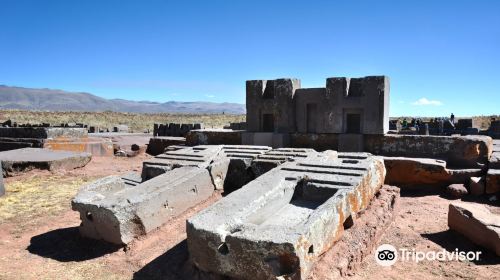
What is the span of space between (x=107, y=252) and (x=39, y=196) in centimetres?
342

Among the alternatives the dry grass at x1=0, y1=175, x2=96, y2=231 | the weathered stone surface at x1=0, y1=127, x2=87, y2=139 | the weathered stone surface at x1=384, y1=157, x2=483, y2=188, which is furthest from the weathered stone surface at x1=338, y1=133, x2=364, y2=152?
the weathered stone surface at x1=0, y1=127, x2=87, y2=139

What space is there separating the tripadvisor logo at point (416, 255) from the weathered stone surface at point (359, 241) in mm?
140

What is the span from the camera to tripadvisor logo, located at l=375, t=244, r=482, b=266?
403cm

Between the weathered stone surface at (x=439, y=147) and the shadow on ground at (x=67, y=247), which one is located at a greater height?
the weathered stone surface at (x=439, y=147)

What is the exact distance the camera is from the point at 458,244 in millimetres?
4305

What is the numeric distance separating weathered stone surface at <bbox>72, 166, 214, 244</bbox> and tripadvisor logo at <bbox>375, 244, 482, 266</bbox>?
2.72m

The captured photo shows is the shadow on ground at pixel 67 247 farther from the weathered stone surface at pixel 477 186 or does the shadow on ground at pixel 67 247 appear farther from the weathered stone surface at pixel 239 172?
the weathered stone surface at pixel 477 186

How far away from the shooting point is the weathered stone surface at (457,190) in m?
5.75

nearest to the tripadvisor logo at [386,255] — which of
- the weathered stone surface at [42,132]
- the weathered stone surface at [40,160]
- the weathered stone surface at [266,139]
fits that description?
the weathered stone surface at [266,139]

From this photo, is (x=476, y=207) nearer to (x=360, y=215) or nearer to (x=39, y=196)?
(x=360, y=215)

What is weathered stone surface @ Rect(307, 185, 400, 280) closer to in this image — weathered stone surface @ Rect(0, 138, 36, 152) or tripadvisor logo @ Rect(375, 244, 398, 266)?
tripadvisor logo @ Rect(375, 244, 398, 266)

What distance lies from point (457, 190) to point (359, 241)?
8.38ft

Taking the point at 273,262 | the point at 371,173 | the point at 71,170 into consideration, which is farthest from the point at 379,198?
the point at 71,170

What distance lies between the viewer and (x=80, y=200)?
4.96m
